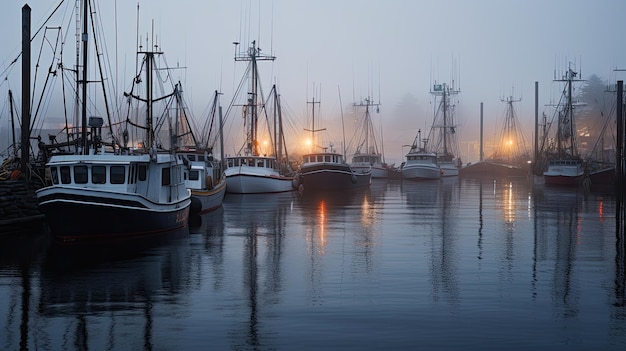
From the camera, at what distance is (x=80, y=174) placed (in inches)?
943

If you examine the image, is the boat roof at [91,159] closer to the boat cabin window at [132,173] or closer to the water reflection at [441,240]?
the boat cabin window at [132,173]

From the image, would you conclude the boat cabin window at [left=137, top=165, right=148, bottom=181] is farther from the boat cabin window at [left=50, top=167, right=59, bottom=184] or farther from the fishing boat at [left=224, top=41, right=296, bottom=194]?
the fishing boat at [left=224, top=41, right=296, bottom=194]

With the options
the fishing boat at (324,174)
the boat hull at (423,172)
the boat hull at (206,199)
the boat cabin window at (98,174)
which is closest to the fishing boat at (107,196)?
the boat cabin window at (98,174)

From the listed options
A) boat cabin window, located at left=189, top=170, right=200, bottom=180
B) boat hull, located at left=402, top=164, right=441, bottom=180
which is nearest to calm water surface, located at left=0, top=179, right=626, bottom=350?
boat cabin window, located at left=189, top=170, right=200, bottom=180

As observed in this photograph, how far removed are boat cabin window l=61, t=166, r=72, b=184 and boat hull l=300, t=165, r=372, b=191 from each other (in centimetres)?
3669

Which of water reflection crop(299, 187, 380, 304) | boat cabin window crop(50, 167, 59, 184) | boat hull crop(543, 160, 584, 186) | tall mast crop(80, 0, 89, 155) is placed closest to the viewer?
water reflection crop(299, 187, 380, 304)

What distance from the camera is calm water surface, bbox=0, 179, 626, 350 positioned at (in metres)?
11.8

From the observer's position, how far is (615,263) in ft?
65.9

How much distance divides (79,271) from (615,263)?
1479 centimetres

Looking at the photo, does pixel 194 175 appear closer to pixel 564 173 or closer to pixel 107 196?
pixel 107 196

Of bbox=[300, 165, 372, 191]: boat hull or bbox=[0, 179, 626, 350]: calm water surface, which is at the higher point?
bbox=[300, 165, 372, 191]: boat hull

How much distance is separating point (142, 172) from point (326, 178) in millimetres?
36961

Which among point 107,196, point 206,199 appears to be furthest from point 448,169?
point 107,196

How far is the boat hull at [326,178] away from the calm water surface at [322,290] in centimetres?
3132
